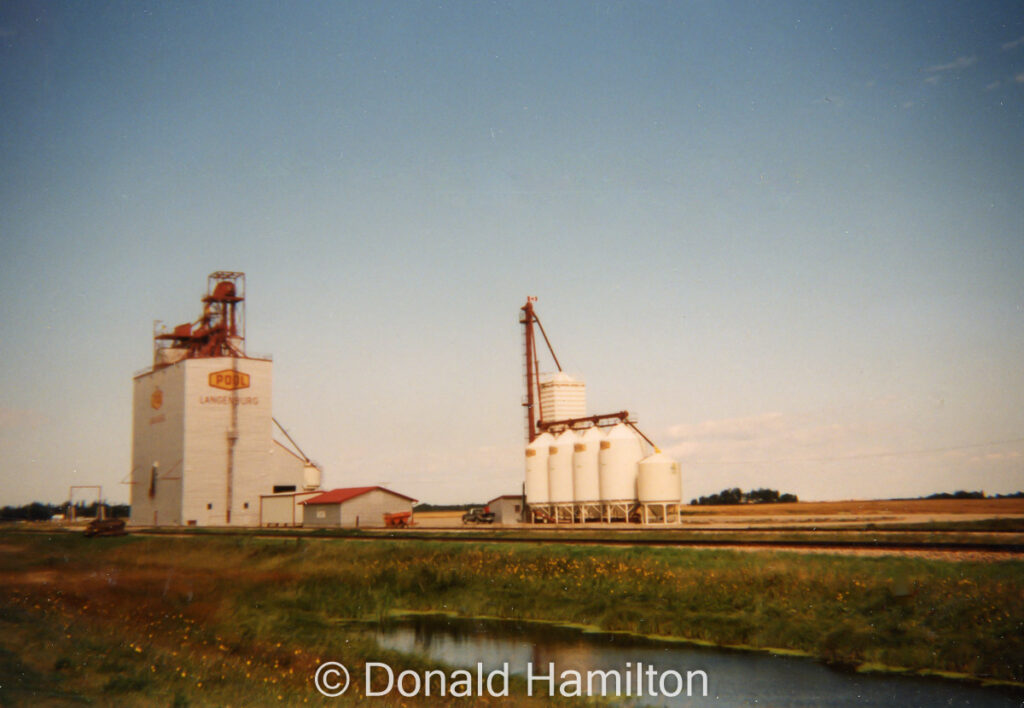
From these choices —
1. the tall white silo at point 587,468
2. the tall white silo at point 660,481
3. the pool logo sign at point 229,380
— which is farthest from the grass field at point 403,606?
the pool logo sign at point 229,380

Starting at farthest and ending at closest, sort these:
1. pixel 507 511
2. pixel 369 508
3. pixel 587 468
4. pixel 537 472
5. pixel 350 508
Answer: pixel 507 511 < pixel 369 508 < pixel 350 508 < pixel 537 472 < pixel 587 468

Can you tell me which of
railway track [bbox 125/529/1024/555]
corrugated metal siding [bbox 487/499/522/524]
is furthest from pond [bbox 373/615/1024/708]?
corrugated metal siding [bbox 487/499/522/524]

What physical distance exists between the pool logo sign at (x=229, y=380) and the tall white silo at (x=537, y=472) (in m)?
25.2

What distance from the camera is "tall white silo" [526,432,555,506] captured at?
215 feet

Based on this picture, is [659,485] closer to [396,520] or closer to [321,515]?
[396,520]

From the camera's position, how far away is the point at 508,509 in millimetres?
70562

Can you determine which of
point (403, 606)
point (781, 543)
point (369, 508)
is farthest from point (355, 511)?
point (781, 543)

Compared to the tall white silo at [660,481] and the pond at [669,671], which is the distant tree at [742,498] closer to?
the tall white silo at [660,481]

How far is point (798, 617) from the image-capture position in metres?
23.3

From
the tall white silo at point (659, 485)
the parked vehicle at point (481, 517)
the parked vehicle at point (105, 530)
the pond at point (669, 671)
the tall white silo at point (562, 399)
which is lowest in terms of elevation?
the pond at point (669, 671)

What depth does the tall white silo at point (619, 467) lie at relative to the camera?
60.2 metres

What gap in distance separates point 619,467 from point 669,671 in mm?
39982

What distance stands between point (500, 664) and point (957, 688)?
35.8 ft

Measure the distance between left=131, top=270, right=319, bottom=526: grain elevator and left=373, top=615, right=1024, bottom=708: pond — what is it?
45282 millimetres
